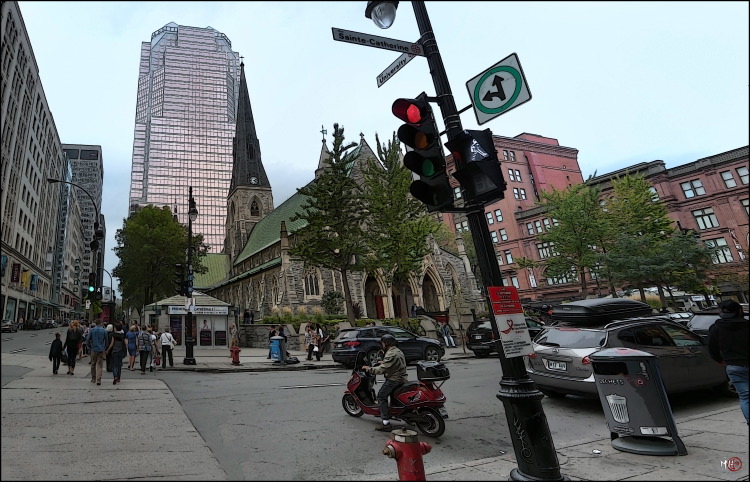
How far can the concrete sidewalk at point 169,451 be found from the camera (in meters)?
4.19

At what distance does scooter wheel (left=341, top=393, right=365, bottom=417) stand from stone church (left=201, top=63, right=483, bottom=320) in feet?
67.6

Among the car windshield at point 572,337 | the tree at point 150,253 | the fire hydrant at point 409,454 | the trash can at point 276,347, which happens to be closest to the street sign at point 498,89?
the fire hydrant at point 409,454

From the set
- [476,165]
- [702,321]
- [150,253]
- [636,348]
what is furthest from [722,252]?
[150,253]

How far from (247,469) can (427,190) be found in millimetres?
3740

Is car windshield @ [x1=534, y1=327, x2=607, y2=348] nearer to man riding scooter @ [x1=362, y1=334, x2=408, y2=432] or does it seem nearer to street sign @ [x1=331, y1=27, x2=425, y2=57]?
man riding scooter @ [x1=362, y1=334, x2=408, y2=432]

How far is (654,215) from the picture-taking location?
3133 centimetres

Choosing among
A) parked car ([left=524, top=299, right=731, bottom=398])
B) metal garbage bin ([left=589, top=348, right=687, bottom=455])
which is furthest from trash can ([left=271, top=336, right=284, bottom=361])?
metal garbage bin ([left=589, top=348, right=687, bottom=455])

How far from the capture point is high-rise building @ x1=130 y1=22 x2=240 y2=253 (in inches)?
3942

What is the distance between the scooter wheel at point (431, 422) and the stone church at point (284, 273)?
22011 mm

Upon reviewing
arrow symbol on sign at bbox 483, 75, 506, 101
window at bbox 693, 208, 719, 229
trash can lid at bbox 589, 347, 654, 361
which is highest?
window at bbox 693, 208, 719, 229

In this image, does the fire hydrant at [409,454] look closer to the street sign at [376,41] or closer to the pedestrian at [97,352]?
the street sign at [376,41]

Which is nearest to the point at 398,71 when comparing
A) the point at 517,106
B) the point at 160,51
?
the point at 517,106

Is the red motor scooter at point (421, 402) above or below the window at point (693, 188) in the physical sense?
below

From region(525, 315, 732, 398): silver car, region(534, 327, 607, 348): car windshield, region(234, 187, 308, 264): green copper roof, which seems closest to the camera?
region(525, 315, 732, 398): silver car
